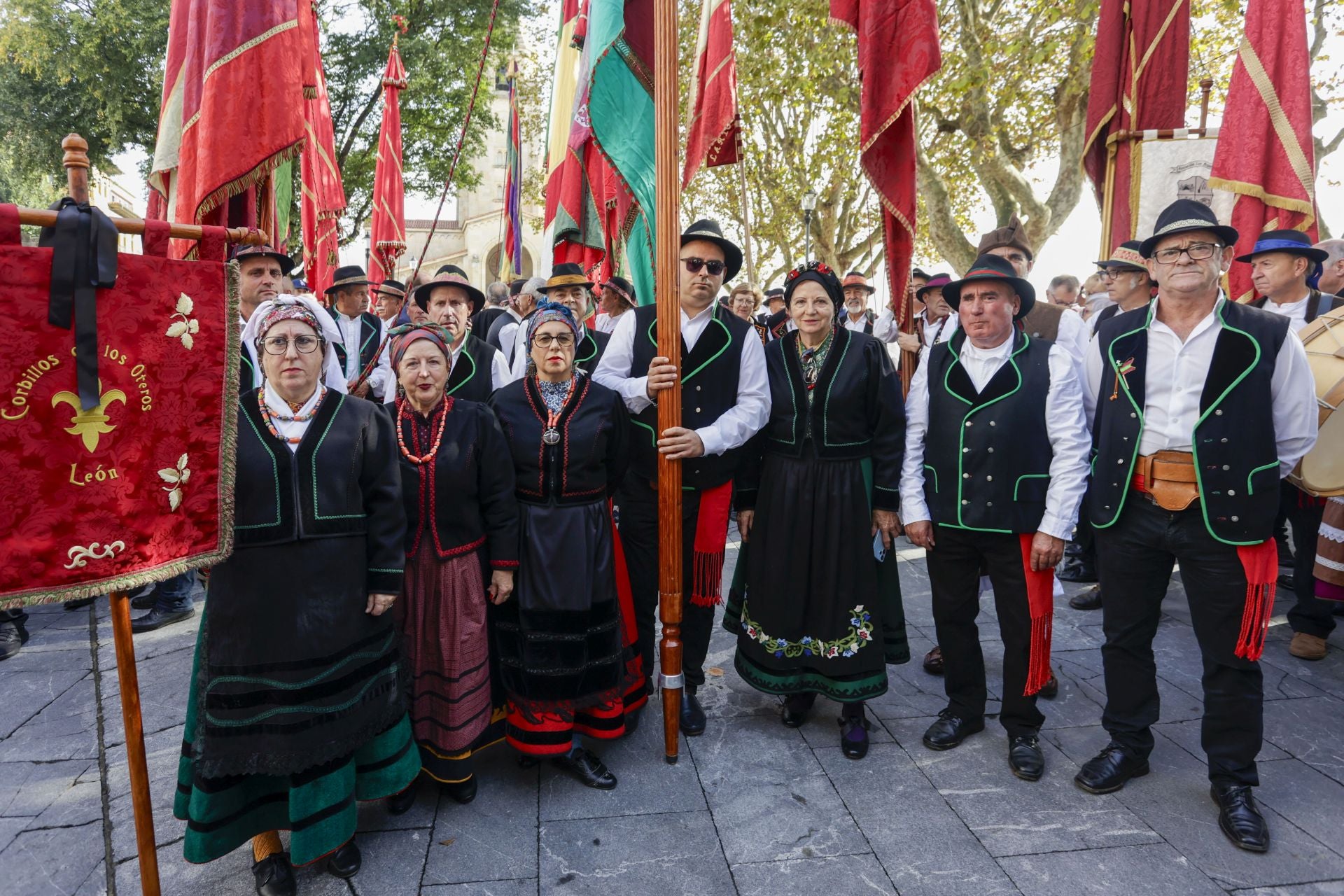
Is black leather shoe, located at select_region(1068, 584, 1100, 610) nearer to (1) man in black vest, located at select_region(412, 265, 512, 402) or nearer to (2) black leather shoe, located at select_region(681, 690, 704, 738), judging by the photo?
(2) black leather shoe, located at select_region(681, 690, 704, 738)

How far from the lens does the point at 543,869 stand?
2.64 m

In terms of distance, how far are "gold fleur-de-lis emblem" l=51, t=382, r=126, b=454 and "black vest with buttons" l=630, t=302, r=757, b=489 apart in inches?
81.4

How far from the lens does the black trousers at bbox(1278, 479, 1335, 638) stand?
4.31 metres

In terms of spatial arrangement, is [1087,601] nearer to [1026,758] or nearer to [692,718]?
[1026,758]

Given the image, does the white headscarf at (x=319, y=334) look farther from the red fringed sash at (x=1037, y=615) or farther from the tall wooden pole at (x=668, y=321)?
the red fringed sash at (x=1037, y=615)

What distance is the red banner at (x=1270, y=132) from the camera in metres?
3.85

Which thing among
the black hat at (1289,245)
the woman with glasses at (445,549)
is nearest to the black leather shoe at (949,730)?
the woman with glasses at (445,549)

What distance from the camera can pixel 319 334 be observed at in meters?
2.56

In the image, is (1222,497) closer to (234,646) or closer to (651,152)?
(651,152)

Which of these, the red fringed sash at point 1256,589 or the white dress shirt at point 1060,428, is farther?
the white dress shirt at point 1060,428

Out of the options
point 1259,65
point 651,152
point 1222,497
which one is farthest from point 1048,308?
point 651,152

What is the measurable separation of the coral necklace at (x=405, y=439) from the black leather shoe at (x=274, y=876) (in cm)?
144

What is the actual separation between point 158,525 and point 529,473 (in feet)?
4.45

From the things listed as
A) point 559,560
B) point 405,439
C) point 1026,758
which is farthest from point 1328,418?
point 405,439
